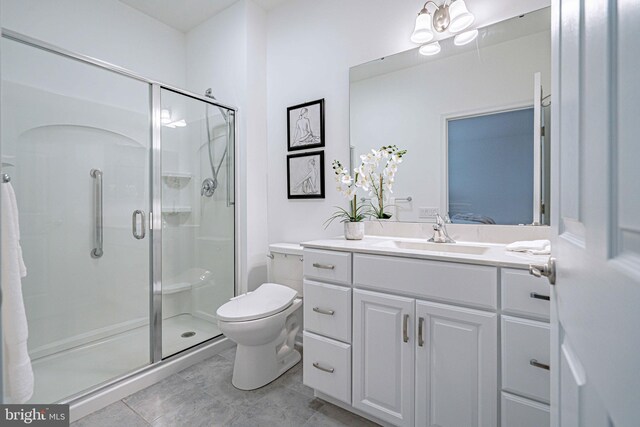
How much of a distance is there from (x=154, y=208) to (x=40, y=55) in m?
1.03

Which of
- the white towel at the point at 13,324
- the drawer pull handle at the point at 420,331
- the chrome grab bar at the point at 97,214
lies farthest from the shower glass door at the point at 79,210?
the drawer pull handle at the point at 420,331

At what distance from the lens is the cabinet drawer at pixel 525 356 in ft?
3.33

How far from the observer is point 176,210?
221cm

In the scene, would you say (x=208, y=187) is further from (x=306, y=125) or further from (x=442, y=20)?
(x=442, y=20)

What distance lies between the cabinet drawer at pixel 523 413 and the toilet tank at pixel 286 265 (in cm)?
135

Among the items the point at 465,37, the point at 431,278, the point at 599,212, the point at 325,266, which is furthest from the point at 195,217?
the point at 599,212

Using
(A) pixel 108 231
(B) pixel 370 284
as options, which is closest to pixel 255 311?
(B) pixel 370 284

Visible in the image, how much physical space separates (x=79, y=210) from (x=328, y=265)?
179 centimetres

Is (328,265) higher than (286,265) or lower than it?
higher

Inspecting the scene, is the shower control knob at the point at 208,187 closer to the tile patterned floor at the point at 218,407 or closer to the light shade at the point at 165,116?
the light shade at the point at 165,116

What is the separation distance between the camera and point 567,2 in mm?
570

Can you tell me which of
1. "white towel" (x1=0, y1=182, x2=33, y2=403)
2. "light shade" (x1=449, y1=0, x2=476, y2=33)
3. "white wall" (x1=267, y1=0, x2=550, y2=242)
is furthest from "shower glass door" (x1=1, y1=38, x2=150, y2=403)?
"light shade" (x1=449, y1=0, x2=476, y2=33)

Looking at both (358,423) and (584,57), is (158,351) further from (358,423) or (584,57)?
(584,57)

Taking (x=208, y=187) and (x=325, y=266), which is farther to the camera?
(x=208, y=187)
